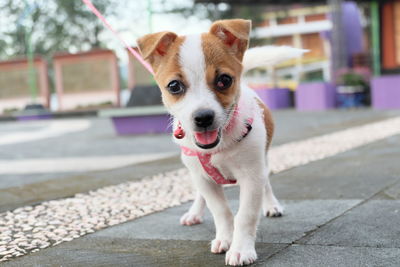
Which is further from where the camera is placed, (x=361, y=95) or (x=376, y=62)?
(x=376, y=62)

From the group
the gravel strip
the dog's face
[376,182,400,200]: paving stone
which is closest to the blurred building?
the gravel strip

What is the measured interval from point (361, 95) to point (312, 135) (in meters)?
8.54

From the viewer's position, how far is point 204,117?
246cm

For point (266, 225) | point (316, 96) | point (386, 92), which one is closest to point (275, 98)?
point (316, 96)

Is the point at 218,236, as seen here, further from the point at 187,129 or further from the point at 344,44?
the point at 344,44

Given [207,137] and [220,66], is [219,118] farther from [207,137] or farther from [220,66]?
[220,66]

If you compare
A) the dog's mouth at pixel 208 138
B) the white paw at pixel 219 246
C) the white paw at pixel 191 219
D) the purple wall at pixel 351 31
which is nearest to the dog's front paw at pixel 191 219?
the white paw at pixel 191 219

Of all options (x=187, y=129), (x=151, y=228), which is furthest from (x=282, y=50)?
(x=151, y=228)

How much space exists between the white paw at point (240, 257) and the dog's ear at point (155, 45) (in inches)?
43.8

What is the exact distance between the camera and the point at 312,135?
9148mm

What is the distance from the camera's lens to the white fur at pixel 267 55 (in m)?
3.35

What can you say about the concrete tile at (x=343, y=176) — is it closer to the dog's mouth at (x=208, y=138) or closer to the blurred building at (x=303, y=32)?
the dog's mouth at (x=208, y=138)

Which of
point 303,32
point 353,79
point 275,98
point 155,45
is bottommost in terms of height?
point 303,32

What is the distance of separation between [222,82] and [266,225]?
117cm
